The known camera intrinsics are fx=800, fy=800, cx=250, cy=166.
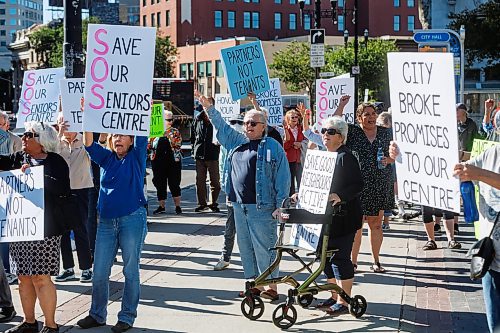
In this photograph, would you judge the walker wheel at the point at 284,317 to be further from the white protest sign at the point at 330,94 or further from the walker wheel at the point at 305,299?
the white protest sign at the point at 330,94

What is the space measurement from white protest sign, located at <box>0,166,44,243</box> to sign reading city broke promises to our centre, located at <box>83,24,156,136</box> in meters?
0.67

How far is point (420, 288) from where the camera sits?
9.00 m

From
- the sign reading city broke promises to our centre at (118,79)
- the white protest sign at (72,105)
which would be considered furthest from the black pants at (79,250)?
the sign reading city broke promises to our centre at (118,79)

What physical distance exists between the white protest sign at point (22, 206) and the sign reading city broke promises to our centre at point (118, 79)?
26.4 inches

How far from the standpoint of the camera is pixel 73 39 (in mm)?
11953

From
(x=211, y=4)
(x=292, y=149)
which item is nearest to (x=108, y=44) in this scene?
(x=292, y=149)

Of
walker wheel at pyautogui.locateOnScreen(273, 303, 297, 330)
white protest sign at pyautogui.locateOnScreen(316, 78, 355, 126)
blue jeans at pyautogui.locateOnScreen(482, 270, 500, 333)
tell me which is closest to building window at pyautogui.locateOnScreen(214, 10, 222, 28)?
white protest sign at pyautogui.locateOnScreen(316, 78, 355, 126)

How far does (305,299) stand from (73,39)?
6.03 meters

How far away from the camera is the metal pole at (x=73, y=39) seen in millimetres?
11852

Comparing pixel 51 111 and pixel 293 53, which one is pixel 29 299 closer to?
pixel 51 111

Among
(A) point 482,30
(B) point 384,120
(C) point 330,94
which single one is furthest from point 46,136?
(A) point 482,30

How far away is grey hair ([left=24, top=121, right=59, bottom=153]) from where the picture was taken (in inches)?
283

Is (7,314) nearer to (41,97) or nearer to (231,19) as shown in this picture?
(41,97)

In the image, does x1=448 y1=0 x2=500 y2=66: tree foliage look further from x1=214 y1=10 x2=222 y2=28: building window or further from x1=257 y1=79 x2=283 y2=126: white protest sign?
x1=214 y1=10 x2=222 y2=28: building window
